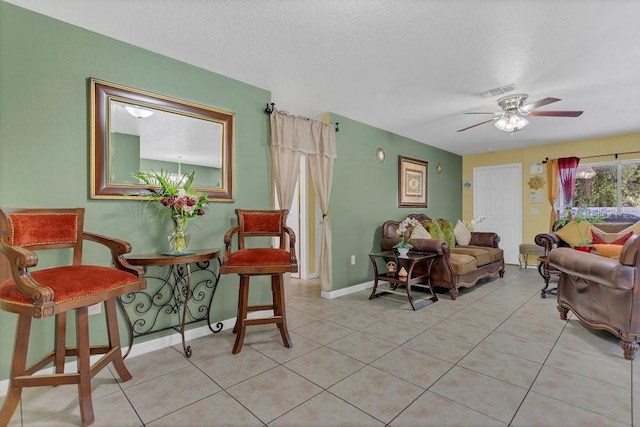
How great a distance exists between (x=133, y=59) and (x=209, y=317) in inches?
88.3

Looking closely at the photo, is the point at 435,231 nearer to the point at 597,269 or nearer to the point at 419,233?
the point at 419,233

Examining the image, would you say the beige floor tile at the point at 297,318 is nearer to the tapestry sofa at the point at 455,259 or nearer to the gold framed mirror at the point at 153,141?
the gold framed mirror at the point at 153,141

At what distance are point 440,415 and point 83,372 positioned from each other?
1.89m

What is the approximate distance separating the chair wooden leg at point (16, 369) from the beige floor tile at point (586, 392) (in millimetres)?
2845

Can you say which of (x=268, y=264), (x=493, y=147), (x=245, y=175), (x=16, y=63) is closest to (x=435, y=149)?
(x=493, y=147)

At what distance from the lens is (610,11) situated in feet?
6.61

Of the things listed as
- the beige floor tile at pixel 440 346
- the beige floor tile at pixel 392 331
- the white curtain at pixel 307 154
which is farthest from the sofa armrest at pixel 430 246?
the beige floor tile at pixel 440 346

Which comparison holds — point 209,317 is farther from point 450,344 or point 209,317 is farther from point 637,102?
point 637,102

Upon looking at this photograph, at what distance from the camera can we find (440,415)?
1619mm

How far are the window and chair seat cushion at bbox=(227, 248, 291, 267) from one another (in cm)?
577

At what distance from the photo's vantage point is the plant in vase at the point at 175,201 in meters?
2.28

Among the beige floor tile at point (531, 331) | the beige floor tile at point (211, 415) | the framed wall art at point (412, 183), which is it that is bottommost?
the beige floor tile at point (211, 415)

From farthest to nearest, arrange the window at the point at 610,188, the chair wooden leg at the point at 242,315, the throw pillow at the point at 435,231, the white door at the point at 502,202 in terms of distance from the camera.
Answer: the white door at the point at 502,202
the window at the point at 610,188
the throw pillow at the point at 435,231
the chair wooden leg at the point at 242,315

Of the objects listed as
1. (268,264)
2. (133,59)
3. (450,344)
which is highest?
(133,59)
